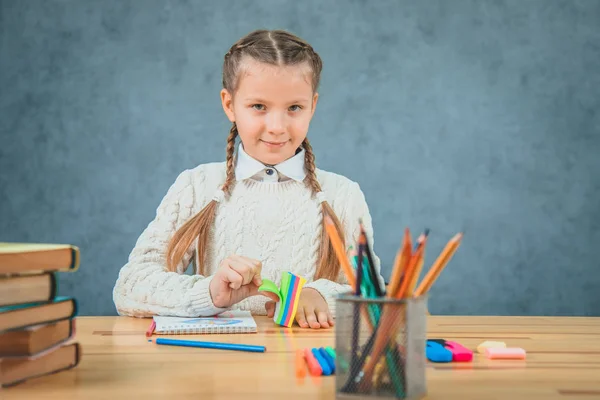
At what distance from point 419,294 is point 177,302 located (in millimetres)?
716

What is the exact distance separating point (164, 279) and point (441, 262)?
2.82ft

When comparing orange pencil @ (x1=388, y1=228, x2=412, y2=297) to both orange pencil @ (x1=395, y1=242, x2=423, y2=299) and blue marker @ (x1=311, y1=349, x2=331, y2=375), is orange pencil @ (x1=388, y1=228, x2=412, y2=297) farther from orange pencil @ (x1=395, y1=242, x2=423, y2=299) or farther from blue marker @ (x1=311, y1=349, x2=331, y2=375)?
blue marker @ (x1=311, y1=349, x2=331, y2=375)

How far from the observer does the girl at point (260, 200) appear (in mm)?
1620

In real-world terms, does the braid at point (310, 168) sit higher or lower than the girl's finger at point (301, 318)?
higher

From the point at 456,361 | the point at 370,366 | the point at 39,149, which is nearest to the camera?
the point at 370,366

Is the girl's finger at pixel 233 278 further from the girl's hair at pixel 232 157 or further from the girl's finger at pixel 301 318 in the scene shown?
the girl's hair at pixel 232 157

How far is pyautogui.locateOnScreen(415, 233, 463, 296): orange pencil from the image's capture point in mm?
783

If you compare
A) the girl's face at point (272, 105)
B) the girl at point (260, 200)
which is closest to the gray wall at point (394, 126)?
the girl at point (260, 200)

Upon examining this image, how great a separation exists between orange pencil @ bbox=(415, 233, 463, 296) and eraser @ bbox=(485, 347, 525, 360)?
265mm

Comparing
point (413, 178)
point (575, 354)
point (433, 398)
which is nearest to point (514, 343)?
point (575, 354)

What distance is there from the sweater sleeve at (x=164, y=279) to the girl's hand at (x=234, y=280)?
27 mm

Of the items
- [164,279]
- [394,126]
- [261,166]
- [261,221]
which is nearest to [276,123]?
[261,166]

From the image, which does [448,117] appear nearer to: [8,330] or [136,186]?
[136,186]

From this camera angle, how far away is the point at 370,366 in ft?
2.53
